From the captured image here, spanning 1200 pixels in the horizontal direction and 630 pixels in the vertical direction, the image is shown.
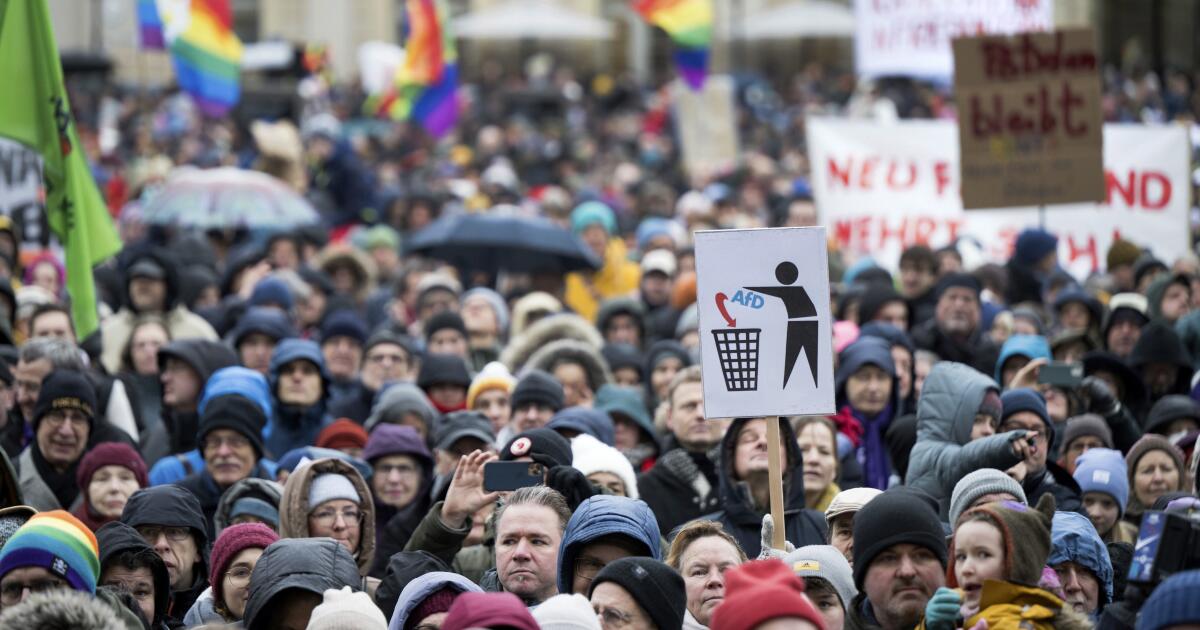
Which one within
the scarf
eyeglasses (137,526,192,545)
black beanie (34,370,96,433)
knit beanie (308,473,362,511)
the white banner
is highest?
the white banner

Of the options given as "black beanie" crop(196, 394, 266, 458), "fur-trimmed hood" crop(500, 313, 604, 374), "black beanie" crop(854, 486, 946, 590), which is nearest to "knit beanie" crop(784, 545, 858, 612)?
"black beanie" crop(854, 486, 946, 590)

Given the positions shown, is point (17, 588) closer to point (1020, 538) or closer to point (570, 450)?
point (570, 450)

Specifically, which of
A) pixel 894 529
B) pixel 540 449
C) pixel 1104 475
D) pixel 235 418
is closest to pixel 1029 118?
pixel 1104 475

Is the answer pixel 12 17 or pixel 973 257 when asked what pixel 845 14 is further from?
pixel 12 17

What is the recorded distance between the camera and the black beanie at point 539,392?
818 cm

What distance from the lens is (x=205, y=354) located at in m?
9.06

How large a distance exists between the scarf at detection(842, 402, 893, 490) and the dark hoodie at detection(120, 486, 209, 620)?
281cm

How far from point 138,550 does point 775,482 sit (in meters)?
1.91

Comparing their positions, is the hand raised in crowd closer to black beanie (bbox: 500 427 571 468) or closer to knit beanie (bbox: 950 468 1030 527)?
black beanie (bbox: 500 427 571 468)

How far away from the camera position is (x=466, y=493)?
21.6ft

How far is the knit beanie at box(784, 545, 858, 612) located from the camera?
5.72 m

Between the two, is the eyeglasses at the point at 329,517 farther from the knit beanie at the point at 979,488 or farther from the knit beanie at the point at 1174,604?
the knit beanie at the point at 1174,604

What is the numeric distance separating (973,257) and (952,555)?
776 cm

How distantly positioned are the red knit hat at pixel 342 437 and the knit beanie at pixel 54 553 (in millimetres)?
2666
